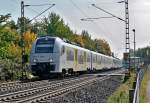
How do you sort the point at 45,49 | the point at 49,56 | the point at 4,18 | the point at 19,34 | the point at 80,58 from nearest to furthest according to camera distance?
the point at 49,56
the point at 45,49
the point at 80,58
the point at 4,18
the point at 19,34

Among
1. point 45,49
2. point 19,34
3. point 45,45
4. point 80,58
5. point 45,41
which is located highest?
point 19,34

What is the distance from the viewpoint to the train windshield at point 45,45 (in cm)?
3853

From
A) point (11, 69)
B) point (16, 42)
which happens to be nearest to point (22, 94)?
point (11, 69)

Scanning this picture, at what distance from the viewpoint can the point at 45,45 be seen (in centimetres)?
3866

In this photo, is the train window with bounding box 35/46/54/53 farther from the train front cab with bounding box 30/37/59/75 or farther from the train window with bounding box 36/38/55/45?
the train window with bounding box 36/38/55/45

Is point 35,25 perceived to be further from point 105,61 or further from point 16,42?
point 105,61

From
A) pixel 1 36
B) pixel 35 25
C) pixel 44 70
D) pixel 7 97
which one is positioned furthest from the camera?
pixel 35 25

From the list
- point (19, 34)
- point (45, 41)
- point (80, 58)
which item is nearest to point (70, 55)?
point (45, 41)

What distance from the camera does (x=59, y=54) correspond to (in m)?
38.3

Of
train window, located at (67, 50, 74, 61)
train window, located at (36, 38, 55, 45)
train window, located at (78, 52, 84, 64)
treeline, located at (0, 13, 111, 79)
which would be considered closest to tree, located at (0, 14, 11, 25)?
treeline, located at (0, 13, 111, 79)

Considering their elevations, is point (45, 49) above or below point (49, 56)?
above

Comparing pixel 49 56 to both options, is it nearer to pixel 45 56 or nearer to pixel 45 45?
pixel 45 56

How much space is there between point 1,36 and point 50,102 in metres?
53.6

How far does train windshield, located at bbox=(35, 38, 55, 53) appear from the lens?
3853 cm
